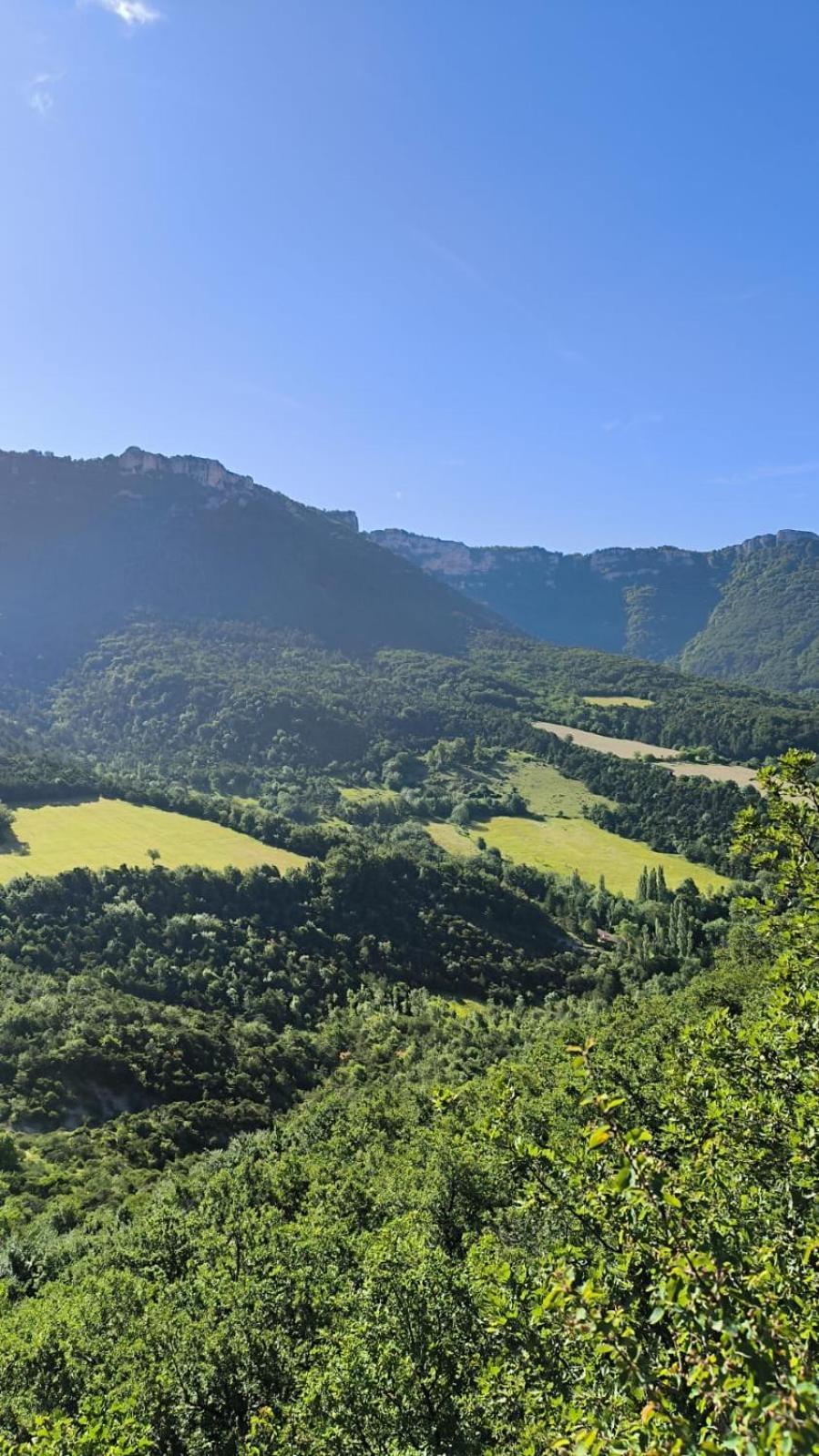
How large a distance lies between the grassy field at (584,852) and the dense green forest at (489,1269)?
311 ft

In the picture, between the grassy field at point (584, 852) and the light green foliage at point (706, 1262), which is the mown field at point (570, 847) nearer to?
the grassy field at point (584, 852)

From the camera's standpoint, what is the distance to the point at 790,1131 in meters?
12.2

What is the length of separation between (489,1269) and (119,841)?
114073 mm

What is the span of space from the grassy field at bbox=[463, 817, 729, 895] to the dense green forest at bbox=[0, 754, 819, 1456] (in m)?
94.9

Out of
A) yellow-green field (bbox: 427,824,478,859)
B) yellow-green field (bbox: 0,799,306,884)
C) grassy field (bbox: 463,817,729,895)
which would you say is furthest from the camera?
yellow-green field (bbox: 427,824,478,859)

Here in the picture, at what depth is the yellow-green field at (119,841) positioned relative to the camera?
348 feet

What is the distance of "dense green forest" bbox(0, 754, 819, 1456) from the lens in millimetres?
7504

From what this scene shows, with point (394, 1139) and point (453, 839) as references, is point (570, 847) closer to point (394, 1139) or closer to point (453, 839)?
point (453, 839)

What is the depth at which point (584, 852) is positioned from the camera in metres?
163

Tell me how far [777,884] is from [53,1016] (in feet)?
262

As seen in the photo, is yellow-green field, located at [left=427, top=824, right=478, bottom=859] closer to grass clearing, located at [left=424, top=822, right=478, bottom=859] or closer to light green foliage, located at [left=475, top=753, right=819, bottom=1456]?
grass clearing, located at [left=424, top=822, right=478, bottom=859]

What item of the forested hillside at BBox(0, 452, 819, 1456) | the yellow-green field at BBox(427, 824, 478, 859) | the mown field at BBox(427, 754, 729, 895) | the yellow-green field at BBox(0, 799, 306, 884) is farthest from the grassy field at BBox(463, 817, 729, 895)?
the yellow-green field at BBox(0, 799, 306, 884)

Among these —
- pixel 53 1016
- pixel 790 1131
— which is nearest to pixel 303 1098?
pixel 53 1016

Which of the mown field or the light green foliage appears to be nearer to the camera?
the light green foliage
